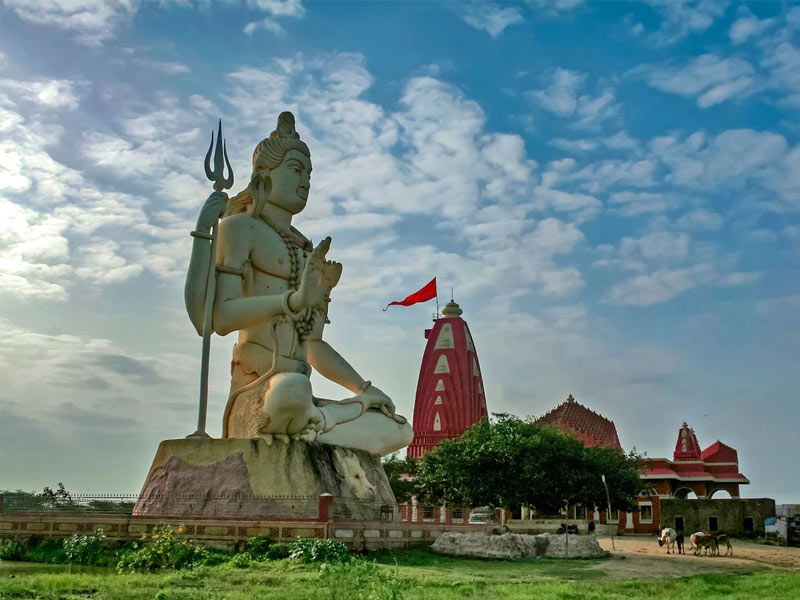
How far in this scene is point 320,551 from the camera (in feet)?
34.1

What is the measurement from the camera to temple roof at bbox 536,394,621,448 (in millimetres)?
39562

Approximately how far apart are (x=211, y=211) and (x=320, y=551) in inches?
238

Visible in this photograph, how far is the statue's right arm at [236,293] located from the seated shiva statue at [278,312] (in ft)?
0.06

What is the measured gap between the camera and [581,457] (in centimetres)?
2753

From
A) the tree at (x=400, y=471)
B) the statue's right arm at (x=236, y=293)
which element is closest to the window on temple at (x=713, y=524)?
the tree at (x=400, y=471)

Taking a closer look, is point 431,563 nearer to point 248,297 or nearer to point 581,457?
point 248,297

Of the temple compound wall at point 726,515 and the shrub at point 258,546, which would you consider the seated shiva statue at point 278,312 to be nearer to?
the shrub at point 258,546

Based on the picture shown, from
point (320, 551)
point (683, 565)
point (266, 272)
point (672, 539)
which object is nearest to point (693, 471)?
point (672, 539)

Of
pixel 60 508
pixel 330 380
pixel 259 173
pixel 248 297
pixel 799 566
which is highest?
pixel 259 173

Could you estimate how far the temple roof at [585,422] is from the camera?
3956 cm

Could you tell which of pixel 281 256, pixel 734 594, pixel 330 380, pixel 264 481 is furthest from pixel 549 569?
pixel 281 256

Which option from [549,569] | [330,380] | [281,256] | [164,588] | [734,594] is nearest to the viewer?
[164,588]

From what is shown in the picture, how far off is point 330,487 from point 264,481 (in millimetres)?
1014

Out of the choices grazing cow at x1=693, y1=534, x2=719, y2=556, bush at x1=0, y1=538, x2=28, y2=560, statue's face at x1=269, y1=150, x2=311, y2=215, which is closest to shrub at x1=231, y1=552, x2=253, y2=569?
bush at x1=0, y1=538, x2=28, y2=560
